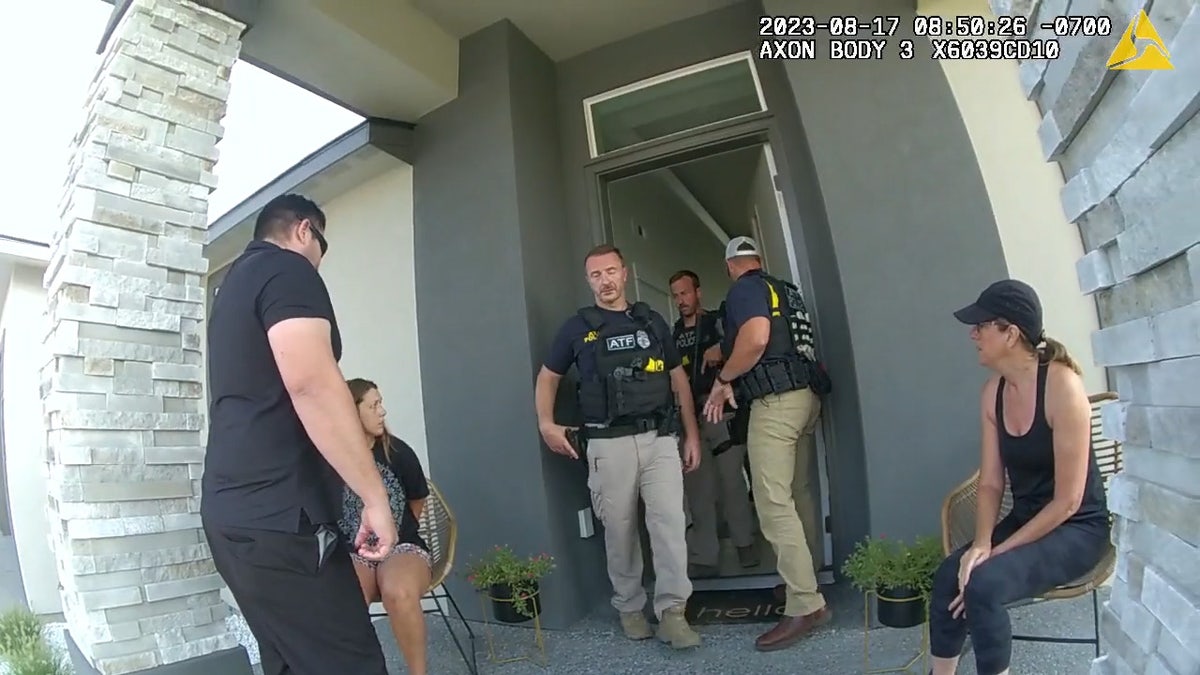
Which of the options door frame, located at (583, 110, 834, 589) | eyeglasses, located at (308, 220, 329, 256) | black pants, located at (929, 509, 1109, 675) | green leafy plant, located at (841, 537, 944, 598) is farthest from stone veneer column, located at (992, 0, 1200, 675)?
door frame, located at (583, 110, 834, 589)

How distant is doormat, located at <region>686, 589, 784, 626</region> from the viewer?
298 centimetres

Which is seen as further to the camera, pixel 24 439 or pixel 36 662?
pixel 24 439

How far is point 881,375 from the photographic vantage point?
2850mm

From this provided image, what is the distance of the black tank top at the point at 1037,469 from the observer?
1.90 m

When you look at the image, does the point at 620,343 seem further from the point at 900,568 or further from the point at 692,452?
the point at 900,568

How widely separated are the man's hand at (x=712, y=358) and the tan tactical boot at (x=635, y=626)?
4.05 feet

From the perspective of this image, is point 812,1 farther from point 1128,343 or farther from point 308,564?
point 308,564

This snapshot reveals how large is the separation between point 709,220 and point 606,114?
11.1 ft

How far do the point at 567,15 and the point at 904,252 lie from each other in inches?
78.1

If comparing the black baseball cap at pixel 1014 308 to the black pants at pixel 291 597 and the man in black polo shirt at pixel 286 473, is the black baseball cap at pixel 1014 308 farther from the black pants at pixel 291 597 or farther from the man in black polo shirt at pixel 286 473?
the black pants at pixel 291 597

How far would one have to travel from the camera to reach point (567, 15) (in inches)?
135

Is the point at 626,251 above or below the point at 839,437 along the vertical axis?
above

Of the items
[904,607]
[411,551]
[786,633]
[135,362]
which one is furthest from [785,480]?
[135,362]

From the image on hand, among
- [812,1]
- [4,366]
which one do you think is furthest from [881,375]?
[4,366]
